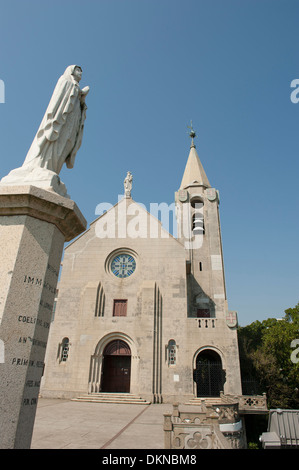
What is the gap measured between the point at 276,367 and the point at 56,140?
2676 centimetres

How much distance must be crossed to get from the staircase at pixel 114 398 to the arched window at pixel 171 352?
288 centimetres

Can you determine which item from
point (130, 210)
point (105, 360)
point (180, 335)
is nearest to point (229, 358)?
point (180, 335)

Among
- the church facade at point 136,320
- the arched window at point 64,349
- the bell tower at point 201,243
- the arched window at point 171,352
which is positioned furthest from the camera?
the bell tower at point 201,243

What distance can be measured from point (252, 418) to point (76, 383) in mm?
16746

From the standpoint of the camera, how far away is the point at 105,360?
20.8m

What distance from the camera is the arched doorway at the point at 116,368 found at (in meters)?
20.2

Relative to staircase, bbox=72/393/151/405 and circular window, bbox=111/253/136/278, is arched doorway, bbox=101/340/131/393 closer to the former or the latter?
staircase, bbox=72/393/151/405

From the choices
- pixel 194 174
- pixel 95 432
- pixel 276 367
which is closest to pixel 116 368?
pixel 95 432

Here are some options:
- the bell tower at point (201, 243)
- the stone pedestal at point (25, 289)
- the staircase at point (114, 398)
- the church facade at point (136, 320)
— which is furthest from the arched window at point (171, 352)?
the stone pedestal at point (25, 289)

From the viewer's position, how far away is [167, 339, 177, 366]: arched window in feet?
65.2

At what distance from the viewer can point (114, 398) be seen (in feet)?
60.2

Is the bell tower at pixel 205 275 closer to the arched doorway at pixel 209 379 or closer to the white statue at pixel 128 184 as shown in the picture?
the arched doorway at pixel 209 379

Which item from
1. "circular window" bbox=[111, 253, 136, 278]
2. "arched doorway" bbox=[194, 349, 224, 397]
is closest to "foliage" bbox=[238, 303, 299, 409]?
"arched doorway" bbox=[194, 349, 224, 397]
